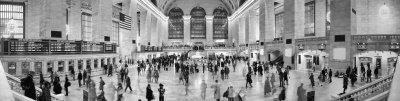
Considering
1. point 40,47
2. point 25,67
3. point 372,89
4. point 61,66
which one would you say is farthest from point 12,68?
point 372,89

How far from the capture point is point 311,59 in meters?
21.4

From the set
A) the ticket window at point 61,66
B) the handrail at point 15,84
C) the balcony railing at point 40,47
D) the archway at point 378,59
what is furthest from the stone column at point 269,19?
the handrail at point 15,84

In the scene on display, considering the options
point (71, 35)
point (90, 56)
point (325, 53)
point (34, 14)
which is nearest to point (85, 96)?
point (90, 56)

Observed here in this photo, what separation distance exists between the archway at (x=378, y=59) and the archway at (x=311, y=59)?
2373mm

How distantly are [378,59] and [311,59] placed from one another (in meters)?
5.35

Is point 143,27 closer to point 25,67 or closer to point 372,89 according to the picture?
point 25,67

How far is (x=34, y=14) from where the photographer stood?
61.3ft

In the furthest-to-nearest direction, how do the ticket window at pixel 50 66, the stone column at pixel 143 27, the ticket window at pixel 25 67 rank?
1. the stone column at pixel 143 27
2. the ticket window at pixel 50 66
3. the ticket window at pixel 25 67

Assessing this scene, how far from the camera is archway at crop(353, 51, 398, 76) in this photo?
Result: 53.0ft

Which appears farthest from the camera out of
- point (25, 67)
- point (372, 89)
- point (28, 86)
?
point (25, 67)

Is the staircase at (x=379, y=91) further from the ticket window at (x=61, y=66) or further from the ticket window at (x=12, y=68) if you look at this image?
the ticket window at (x=12, y=68)

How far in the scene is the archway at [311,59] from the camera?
65.1 ft

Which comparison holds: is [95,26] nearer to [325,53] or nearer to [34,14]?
[34,14]

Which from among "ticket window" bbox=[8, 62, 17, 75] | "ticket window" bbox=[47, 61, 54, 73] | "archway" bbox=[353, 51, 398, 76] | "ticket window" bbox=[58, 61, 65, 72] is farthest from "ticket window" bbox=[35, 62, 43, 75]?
"archway" bbox=[353, 51, 398, 76]
